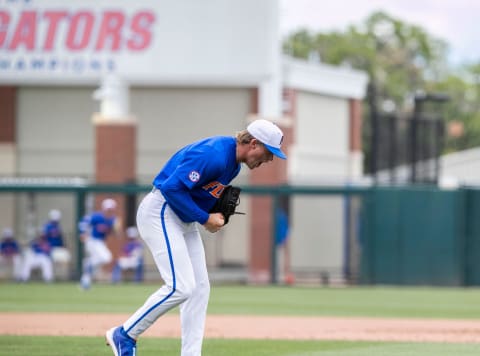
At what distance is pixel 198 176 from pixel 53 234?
19.3 m

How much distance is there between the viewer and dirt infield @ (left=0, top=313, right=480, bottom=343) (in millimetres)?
13289

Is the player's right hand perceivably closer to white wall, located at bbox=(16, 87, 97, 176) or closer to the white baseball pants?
the white baseball pants

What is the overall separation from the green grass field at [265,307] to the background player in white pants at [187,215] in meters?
1.85

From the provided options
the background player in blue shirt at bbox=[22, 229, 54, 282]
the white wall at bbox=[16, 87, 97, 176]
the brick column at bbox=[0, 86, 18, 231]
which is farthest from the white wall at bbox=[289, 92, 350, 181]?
the background player in blue shirt at bbox=[22, 229, 54, 282]

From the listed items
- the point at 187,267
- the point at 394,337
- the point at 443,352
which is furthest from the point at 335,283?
the point at 187,267

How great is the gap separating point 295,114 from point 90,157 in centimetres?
704

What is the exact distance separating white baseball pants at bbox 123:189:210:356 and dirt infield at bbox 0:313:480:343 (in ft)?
13.4

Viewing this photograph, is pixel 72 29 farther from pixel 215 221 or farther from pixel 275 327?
pixel 215 221

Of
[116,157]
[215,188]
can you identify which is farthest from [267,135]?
[116,157]

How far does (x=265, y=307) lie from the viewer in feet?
61.6

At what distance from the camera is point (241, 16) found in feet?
96.6

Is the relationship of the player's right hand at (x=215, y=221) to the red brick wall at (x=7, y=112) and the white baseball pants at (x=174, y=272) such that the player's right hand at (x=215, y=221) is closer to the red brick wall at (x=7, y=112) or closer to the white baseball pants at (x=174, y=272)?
the white baseball pants at (x=174, y=272)

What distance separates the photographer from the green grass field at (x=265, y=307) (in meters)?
11.3

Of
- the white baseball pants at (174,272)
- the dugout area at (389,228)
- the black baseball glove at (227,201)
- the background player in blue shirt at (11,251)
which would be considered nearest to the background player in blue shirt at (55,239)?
the dugout area at (389,228)
